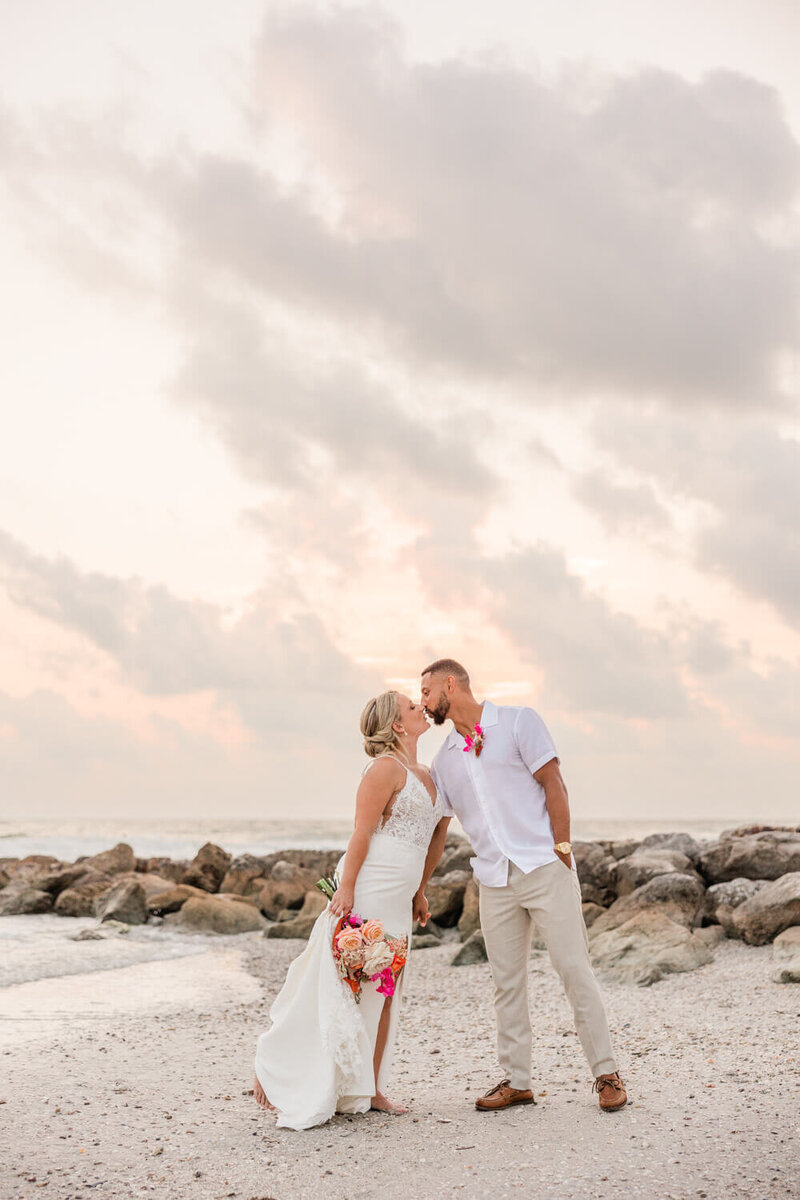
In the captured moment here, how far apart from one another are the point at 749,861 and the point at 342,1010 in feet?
32.0

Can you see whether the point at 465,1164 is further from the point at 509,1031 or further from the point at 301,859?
the point at 301,859

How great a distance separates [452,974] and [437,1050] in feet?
12.9

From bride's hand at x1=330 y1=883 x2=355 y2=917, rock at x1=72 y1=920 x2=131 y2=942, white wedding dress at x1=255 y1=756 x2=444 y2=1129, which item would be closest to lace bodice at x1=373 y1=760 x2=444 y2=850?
white wedding dress at x1=255 y1=756 x2=444 y2=1129

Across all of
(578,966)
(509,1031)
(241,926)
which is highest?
(578,966)

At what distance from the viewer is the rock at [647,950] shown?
10.2 meters

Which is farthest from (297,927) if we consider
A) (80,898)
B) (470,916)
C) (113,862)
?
(113,862)

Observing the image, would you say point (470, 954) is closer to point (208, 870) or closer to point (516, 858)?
point (516, 858)

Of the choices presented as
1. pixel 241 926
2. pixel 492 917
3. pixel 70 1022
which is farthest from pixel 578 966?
pixel 241 926

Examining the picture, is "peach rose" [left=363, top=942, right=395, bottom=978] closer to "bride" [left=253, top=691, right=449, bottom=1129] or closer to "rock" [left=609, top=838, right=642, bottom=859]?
"bride" [left=253, top=691, right=449, bottom=1129]

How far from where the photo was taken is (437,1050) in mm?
7824

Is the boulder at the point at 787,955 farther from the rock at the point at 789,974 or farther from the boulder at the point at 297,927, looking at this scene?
the boulder at the point at 297,927

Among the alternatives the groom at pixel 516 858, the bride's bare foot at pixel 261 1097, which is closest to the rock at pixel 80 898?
the bride's bare foot at pixel 261 1097

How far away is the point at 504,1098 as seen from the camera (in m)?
5.73

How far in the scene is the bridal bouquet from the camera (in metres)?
5.59
